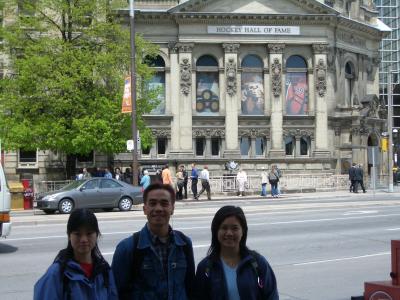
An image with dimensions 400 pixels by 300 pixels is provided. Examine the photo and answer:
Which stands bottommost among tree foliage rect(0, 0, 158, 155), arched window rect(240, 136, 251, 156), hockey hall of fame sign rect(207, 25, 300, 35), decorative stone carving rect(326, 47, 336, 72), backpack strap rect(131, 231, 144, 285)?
backpack strap rect(131, 231, 144, 285)

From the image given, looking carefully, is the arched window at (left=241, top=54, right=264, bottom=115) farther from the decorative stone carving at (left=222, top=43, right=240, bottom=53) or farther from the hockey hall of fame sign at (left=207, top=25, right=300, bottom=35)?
the hockey hall of fame sign at (left=207, top=25, right=300, bottom=35)

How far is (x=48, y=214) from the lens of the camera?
25.8 metres

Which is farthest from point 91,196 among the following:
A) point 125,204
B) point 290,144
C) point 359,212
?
point 290,144

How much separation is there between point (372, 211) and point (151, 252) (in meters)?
21.7

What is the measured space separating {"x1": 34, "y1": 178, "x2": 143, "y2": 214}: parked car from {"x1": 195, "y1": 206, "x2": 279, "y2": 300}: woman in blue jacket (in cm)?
2145

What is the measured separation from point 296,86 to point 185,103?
8.85 m

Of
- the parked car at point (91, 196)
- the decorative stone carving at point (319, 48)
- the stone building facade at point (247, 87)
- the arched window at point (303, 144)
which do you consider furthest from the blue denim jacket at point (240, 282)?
the decorative stone carving at point (319, 48)

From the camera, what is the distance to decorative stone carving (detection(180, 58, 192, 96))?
4628 cm

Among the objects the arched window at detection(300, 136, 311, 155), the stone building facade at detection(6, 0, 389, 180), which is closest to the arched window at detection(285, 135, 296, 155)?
the stone building facade at detection(6, 0, 389, 180)

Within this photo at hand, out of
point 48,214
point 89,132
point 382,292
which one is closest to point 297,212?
point 48,214

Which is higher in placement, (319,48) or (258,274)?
(319,48)

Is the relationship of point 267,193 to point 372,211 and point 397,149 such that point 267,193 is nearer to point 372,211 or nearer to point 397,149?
point 372,211

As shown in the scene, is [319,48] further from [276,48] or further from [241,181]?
[241,181]

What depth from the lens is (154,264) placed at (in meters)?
4.23
